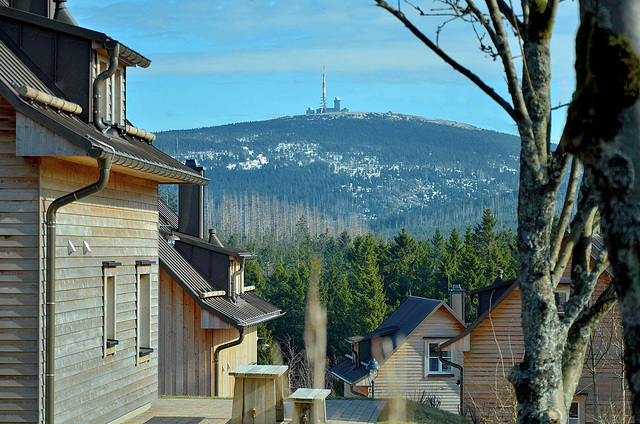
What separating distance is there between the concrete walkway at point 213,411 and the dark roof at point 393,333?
18.6 meters

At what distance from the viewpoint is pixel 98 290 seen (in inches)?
422

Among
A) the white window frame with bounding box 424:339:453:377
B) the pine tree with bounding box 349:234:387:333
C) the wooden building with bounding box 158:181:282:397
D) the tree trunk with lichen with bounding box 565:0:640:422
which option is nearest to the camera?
the tree trunk with lichen with bounding box 565:0:640:422

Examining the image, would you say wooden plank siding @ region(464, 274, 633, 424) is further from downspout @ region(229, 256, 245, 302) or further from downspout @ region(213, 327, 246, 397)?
downspout @ region(213, 327, 246, 397)

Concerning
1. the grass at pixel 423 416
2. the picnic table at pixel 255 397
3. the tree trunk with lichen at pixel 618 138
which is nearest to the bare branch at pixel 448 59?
the tree trunk with lichen at pixel 618 138

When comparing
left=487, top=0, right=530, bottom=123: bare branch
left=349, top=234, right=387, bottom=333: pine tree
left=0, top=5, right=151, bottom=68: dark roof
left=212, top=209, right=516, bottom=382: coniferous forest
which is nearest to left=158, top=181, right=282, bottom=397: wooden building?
left=0, top=5, right=151, bottom=68: dark roof

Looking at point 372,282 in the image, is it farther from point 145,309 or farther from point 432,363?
point 145,309

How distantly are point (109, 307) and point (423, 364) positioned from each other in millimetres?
24745

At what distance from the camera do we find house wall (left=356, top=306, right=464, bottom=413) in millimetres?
33438

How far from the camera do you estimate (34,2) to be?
479 inches

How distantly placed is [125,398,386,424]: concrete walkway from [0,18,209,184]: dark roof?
3892 mm

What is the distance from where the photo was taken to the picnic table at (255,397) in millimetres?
10891

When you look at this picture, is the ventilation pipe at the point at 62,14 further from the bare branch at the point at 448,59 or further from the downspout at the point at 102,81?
the bare branch at the point at 448,59

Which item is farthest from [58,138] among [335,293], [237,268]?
[335,293]

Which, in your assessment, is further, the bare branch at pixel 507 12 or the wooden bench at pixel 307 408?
the wooden bench at pixel 307 408
